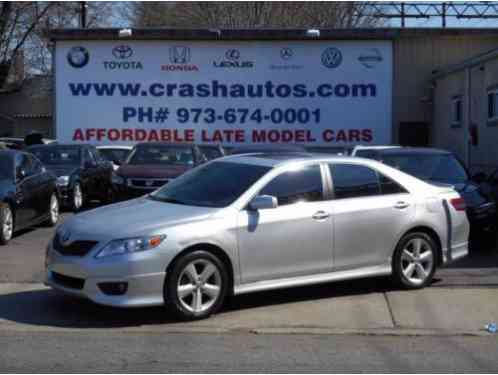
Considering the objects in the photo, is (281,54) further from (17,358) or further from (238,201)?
(17,358)

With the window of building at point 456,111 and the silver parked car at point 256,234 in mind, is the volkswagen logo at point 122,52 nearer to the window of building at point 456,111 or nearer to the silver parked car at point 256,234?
the window of building at point 456,111

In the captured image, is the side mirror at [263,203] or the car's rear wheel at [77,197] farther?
the car's rear wheel at [77,197]

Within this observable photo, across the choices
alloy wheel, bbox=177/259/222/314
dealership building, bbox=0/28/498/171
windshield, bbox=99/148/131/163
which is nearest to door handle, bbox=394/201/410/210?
alloy wheel, bbox=177/259/222/314

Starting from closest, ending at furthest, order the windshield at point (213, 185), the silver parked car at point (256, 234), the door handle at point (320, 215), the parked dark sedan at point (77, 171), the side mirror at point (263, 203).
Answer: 1. the silver parked car at point (256, 234)
2. the side mirror at point (263, 203)
3. the windshield at point (213, 185)
4. the door handle at point (320, 215)
5. the parked dark sedan at point (77, 171)

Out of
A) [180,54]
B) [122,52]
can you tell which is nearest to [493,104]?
[180,54]

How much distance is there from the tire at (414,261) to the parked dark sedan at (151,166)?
687 cm

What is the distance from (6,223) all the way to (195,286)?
540cm

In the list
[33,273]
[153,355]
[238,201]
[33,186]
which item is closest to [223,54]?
[33,186]

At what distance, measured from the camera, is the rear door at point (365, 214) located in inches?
328

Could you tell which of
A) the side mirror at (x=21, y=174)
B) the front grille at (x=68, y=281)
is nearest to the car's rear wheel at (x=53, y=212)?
the side mirror at (x=21, y=174)

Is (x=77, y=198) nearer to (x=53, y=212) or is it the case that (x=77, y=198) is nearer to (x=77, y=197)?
(x=77, y=197)

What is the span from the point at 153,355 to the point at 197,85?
19406mm

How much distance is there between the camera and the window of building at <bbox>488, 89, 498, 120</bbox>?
18.7 meters

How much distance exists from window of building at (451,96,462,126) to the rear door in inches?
563
